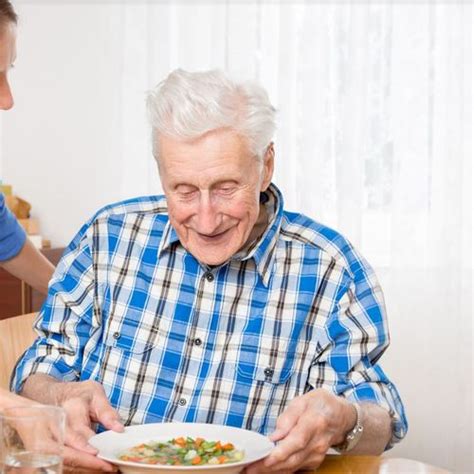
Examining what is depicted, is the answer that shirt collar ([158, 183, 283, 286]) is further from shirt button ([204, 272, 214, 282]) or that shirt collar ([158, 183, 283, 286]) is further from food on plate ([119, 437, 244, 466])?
food on plate ([119, 437, 244, 466])

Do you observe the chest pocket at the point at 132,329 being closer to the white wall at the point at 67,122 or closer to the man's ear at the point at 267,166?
the man's ear at the point at 267,166

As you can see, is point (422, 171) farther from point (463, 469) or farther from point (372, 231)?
point (463, 469)

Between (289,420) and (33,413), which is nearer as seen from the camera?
(33,413)

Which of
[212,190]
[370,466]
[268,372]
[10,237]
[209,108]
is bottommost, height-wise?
[370,466]

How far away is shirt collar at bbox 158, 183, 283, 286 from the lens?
1897 mm

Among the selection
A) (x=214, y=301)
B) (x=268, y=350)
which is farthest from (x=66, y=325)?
(x=268, y=350)

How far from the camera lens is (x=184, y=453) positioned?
1.47m

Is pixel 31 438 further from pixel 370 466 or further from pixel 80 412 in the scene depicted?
pixel 370 466

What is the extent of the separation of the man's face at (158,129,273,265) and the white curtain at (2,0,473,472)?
6.26ft

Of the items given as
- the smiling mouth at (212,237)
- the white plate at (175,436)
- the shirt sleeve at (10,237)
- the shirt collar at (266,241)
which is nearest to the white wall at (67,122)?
the shirt sleeve at (10,237)

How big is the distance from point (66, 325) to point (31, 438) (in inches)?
27.8

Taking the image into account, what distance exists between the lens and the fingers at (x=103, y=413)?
1.59 meters

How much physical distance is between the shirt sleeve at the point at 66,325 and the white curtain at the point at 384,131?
6.30 feet

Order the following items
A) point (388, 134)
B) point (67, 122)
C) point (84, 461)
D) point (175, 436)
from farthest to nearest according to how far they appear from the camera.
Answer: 1. point (67, 122)
2. point (388, 134)
3. point (175, 436)
4. point (84, 461)
